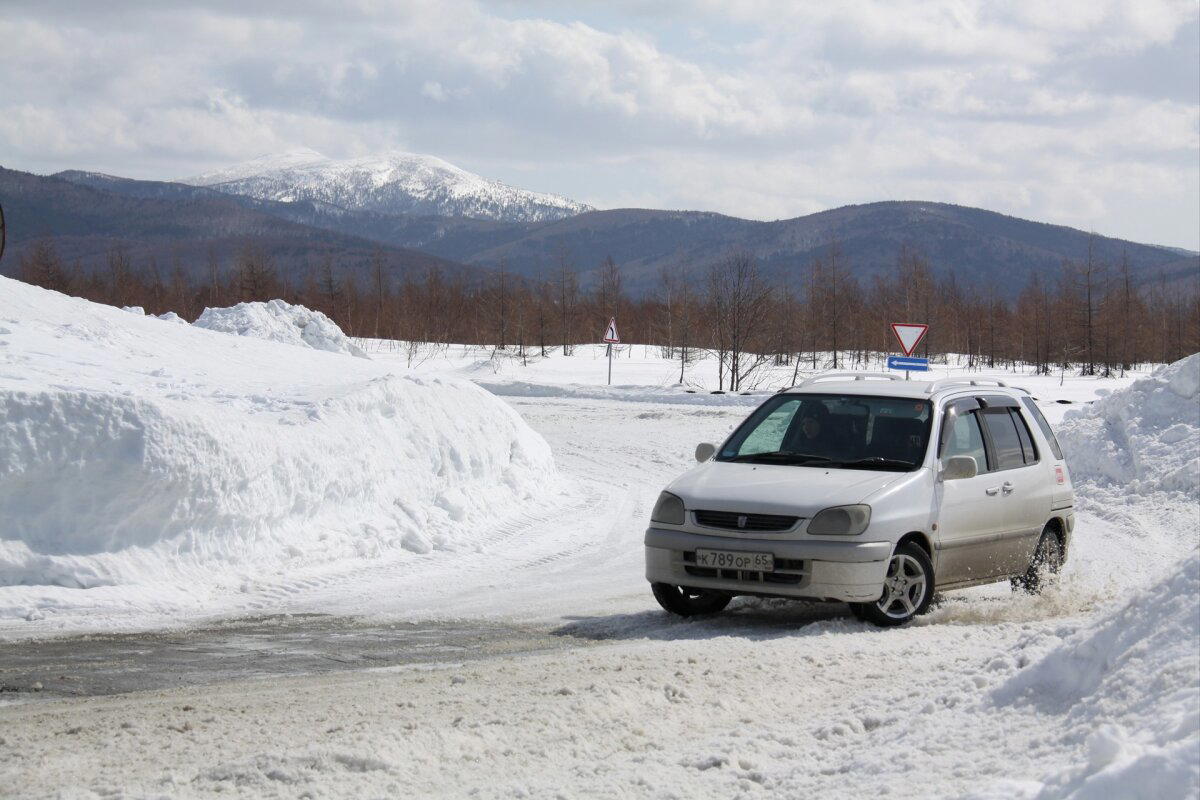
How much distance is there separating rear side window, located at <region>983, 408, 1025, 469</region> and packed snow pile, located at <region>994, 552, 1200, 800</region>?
417cm

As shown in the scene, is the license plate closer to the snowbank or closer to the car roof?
the car roof

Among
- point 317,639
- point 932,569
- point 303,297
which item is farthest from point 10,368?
point 303,297

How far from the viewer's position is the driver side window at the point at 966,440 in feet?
30.2

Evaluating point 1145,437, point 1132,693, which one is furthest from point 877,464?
point 1145,437

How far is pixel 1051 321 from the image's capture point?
104 meters

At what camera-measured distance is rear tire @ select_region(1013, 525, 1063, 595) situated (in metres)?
9.70

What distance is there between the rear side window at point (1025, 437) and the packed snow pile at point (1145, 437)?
23.5 feet

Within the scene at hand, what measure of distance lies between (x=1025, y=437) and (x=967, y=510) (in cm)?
134

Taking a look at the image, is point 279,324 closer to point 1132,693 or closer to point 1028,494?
point 1028,494

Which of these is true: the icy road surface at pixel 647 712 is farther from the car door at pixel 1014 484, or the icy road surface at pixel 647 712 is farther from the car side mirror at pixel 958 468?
the car side mirror at pixel 958 468

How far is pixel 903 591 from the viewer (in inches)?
333

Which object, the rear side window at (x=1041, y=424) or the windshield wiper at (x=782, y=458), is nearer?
the windshield wiper at (x=782, y=458)

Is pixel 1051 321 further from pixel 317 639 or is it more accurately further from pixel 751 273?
pixel 317 639

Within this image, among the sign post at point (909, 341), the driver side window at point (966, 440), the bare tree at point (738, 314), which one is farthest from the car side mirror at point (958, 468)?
the bare tree at point (738, 314)
